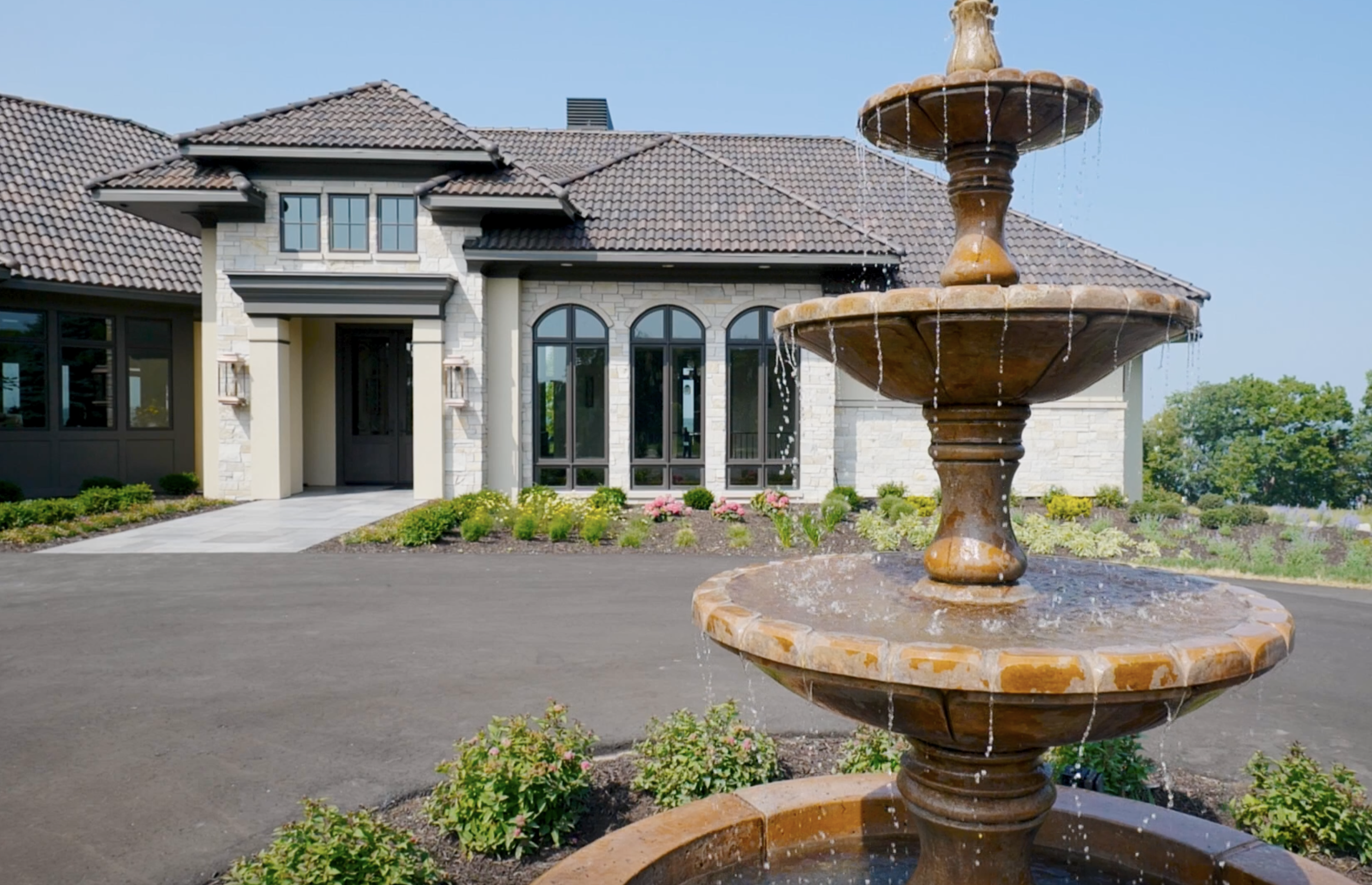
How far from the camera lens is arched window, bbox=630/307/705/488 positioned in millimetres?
16812

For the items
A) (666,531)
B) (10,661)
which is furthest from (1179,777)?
(666,531)

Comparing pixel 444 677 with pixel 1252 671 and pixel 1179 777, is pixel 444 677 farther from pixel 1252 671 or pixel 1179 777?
pixel 1252 671

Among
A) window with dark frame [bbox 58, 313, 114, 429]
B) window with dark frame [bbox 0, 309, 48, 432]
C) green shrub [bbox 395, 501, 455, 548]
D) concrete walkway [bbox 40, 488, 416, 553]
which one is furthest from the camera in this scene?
window with dark frame [bbox 58, 313, 114, 429]

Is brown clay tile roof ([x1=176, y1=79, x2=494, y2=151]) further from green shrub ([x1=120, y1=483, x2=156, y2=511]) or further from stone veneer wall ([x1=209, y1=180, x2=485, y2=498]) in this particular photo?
green shrub ([x1=120, y1=483, x2=156, y2=511])

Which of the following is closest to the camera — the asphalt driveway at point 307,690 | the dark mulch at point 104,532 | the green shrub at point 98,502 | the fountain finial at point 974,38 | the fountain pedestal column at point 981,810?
Result: the fountain pedestal column at point 981,810

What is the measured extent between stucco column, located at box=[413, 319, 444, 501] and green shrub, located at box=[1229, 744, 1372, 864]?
13.9m

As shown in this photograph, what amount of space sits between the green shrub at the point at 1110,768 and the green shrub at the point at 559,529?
29.3 ft

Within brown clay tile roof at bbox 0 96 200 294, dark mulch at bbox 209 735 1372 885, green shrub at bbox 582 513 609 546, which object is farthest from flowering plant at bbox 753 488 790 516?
brown clay tile roof at bbox 0 96 200 294

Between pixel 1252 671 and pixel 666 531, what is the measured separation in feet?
37.5

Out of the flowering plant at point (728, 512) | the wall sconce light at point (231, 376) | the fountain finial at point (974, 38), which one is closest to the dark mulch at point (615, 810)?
the fountain finial at point (974, 38)

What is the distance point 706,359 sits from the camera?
55.0 ft

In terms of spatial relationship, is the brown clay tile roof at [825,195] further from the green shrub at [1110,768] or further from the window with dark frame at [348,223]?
the green shrub at [1110,768]

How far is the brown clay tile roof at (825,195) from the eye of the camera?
672 inches

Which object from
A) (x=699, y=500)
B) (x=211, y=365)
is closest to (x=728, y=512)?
(x=699, y=500)
